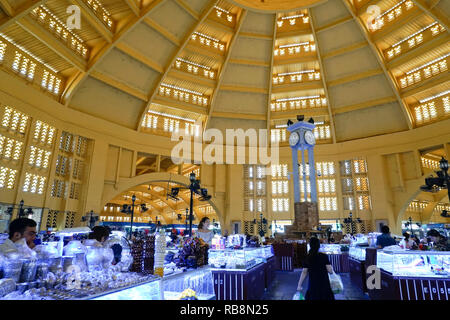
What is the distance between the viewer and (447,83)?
19.9 metres

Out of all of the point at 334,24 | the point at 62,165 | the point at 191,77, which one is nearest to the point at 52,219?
the point at 62,165

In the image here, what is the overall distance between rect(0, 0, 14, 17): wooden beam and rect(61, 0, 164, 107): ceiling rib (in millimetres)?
5074

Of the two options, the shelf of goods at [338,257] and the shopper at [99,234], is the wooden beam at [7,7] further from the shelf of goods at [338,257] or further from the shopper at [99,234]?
the shelf of goods at [338,257]

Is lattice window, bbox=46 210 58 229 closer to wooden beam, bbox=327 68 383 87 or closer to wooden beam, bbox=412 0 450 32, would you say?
wooden beam, bbox=327 68 383 87

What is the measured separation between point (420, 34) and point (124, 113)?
22.2 metres

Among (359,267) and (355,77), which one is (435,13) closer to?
(355,77)

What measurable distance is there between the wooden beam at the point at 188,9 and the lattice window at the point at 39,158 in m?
12.4

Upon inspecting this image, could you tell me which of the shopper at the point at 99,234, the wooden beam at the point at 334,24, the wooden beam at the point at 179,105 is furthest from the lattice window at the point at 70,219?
the wooden beam at the point at 334,24

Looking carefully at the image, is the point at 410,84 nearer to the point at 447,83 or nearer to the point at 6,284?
the point at 447,83

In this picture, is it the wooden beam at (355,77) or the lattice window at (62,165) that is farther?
the wooden beam at (355,77)

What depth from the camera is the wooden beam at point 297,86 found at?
922 inches

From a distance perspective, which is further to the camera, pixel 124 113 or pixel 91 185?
pixel 124 113

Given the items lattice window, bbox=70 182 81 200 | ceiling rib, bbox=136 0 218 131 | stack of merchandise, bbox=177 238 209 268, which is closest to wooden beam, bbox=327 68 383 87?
ceiling rib, bbox=136 0 218 131
